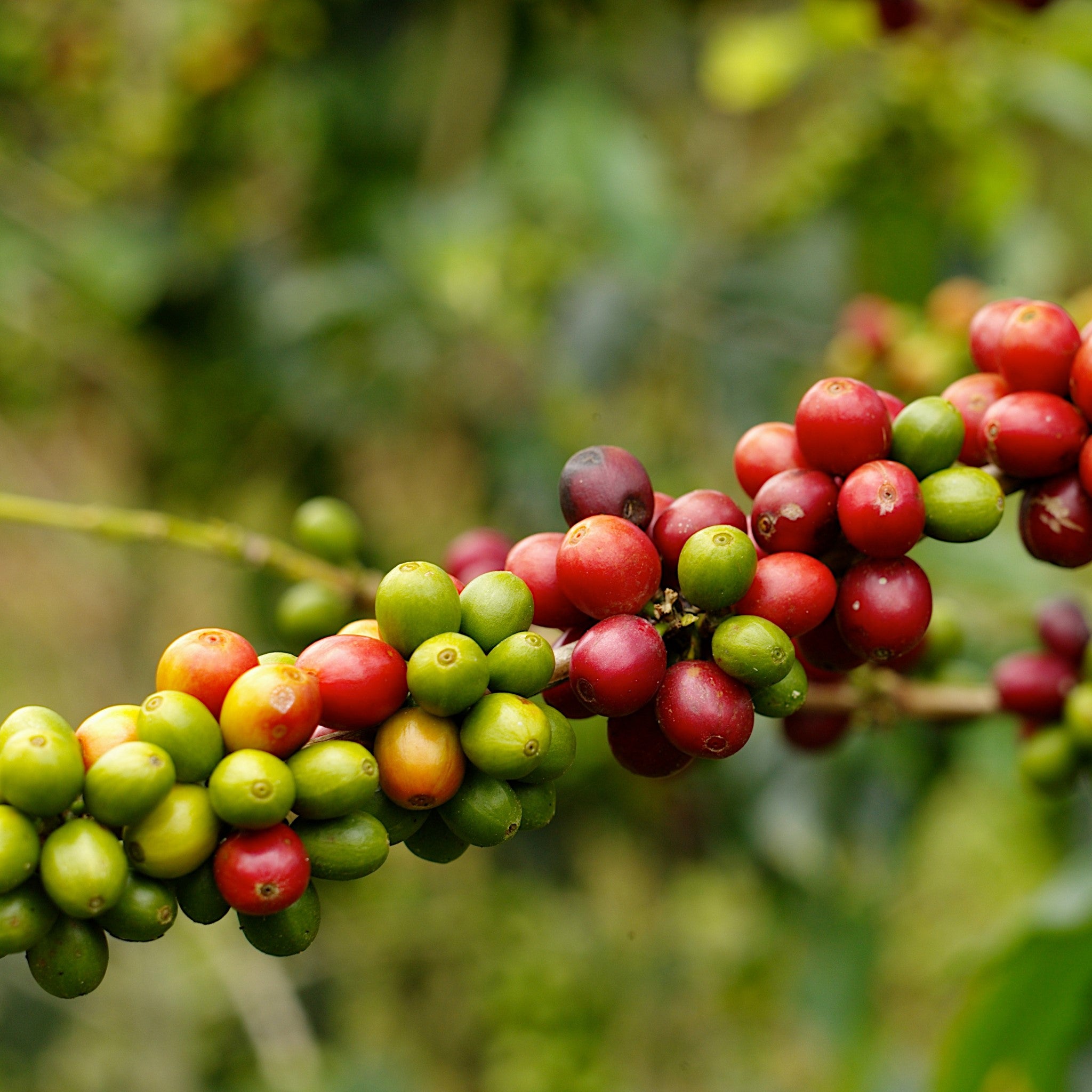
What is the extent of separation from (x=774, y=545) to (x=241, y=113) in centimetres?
297

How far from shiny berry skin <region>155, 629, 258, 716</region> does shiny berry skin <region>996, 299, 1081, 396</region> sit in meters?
0.66

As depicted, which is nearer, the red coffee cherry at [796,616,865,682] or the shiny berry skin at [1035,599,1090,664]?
the red coffee cherry at [796,616,865,682]

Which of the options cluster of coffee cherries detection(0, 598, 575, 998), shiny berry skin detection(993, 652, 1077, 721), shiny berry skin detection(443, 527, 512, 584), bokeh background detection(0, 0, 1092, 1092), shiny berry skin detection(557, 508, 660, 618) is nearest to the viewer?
Result: cluster of coffee cherries detection(0, 598, 575, 998)

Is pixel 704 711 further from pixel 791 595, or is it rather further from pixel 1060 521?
pixel 1060 521

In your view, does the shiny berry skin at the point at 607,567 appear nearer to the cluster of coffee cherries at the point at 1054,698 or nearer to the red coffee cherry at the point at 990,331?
the red coffee cherry at the point at 990,331

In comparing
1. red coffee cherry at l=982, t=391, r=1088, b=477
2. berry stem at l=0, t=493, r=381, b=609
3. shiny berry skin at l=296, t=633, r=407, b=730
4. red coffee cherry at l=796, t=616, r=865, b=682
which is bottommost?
berry stem at l=0, t=493, r=381, b=609

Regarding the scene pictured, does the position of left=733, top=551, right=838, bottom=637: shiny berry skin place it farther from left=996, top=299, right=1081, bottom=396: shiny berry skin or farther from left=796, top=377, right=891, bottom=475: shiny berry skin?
left=996, top=299, right=1081, bottom=396: shiny berry skin

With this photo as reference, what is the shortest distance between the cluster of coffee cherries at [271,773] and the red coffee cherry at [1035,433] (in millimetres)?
405

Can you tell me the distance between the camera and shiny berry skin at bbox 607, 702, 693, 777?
881mm

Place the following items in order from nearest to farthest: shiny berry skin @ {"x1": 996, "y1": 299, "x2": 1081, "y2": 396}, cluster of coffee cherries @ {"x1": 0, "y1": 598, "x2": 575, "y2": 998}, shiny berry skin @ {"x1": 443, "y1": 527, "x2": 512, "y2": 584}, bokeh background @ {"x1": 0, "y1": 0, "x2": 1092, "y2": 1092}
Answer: cluster of coffee cherries @ {"x1": 0, "y1": 598, "x2": 575, "y2": 998}
shiny berry skin @ {"x1": 996, "y1": 299, "x2": 1081, "y2": 396}
shiny berry skin @ {"x1": 443, "y1": 527, "x2": 512, "y2": 584}
bokeh background @ {"x1": 0, "y1": 0, "x2": 1092, "y2": 1092}

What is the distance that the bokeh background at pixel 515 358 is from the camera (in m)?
2.70

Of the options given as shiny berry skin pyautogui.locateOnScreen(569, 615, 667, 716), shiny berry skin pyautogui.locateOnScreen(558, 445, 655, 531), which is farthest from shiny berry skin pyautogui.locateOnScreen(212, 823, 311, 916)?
shiny berry skin pyautogui.locateOnScreen(558, 445, 655, 531)

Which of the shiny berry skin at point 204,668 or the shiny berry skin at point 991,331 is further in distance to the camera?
the shiny berry skin at point 991,331

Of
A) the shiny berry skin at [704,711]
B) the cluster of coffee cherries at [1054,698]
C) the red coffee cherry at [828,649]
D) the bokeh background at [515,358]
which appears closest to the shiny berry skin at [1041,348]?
the red coffee cherry at [828,649]
